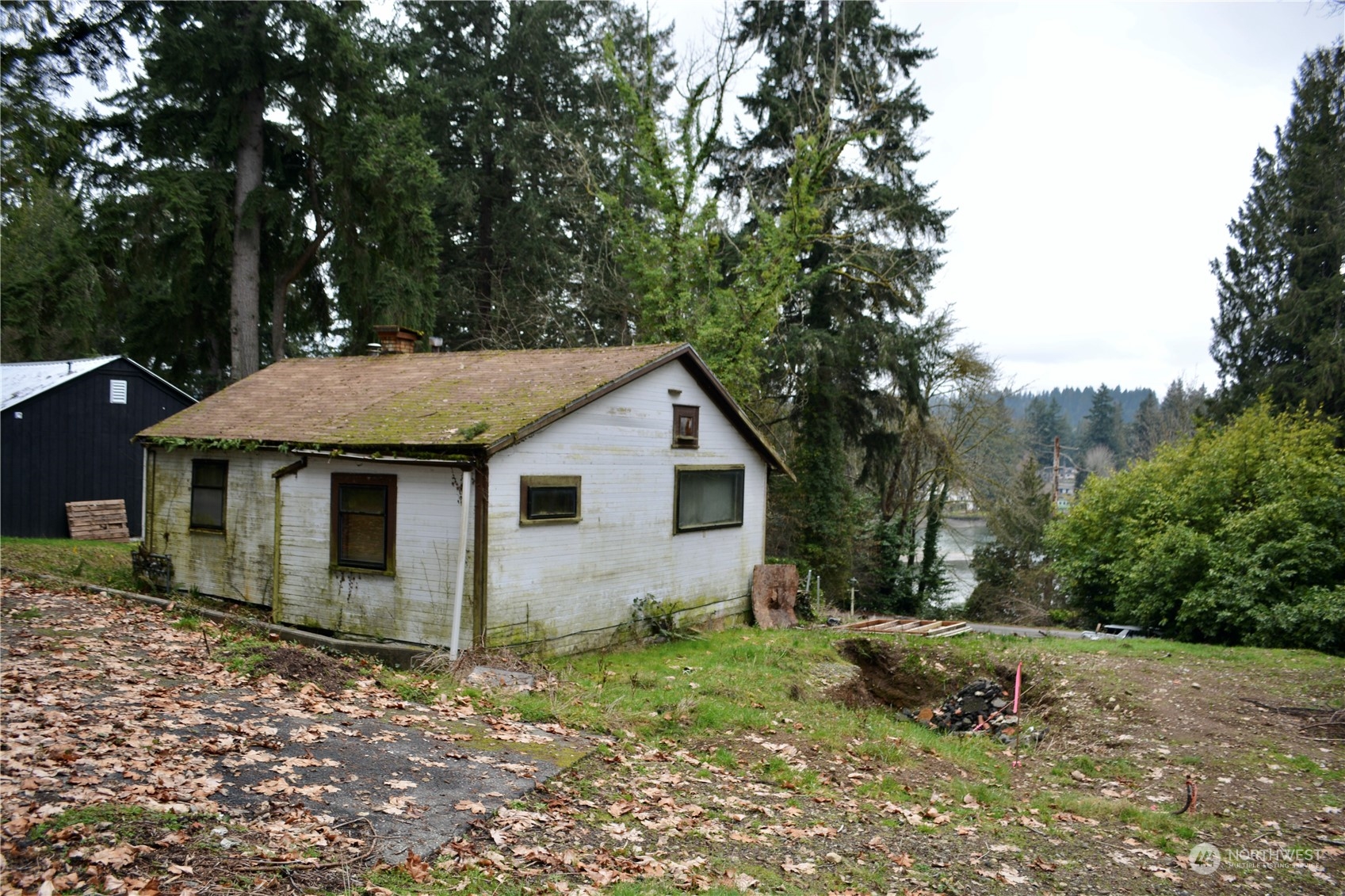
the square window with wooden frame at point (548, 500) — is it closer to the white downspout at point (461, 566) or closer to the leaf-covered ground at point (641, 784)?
the white downspout at point (461, 566)

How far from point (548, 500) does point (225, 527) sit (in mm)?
6224

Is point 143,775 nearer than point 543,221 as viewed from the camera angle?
Yes

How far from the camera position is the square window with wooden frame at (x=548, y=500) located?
40.2ft

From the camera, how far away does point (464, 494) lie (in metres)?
11.5

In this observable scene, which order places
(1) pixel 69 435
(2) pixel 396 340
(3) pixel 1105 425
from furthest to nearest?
(3) pixel 1105 425, (1) pixel 69 435, (2) pixel 396 340

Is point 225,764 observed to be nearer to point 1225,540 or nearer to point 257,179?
point 1225,540

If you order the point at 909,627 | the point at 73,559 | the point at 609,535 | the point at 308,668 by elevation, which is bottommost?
the point at 909,627

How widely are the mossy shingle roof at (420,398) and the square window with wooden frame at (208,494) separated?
57 centimetres

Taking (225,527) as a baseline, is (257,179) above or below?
above

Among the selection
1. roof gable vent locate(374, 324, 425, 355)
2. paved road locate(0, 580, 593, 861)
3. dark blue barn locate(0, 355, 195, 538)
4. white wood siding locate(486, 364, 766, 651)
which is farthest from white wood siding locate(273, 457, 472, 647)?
dark blue barn locate(0, 355, 195, 538)

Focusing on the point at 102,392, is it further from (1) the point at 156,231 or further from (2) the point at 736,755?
(2) the point at 736,755

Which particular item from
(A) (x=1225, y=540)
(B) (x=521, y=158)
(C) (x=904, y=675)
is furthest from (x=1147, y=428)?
(C) (x=904, y=675)

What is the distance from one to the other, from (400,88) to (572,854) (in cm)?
2607

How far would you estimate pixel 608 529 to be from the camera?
1398 centimetres
